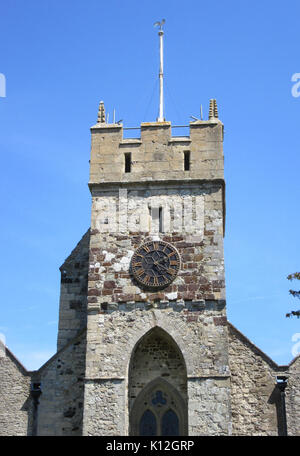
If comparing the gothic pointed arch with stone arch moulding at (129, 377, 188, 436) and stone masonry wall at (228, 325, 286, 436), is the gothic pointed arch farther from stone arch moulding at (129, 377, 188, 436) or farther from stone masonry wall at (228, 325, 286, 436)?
stone masonry wall at (228, 325, 286, 436)

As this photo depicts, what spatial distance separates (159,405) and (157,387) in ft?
1.66

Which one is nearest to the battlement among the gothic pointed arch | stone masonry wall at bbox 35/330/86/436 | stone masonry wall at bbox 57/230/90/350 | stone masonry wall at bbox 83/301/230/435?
stone masonry wall at bbox 57/230/90/350

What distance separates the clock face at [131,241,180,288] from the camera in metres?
23.2

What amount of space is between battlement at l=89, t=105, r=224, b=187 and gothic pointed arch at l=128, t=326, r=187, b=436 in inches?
188

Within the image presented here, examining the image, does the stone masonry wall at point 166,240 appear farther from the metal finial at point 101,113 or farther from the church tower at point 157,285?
the metal finial at point 101,113

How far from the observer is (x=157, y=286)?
23.1 m

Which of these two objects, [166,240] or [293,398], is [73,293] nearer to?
[166,240]

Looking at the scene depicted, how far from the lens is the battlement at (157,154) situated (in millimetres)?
24312

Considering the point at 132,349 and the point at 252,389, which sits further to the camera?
the point at 252,389

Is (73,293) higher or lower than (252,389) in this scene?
higher

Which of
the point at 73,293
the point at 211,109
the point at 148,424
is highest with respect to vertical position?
the point at 211,109

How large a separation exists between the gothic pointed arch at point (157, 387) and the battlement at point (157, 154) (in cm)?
478

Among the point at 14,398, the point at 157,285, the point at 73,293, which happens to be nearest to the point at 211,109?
the point at 157,285

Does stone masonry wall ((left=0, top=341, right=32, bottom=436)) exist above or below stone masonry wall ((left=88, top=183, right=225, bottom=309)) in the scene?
below
